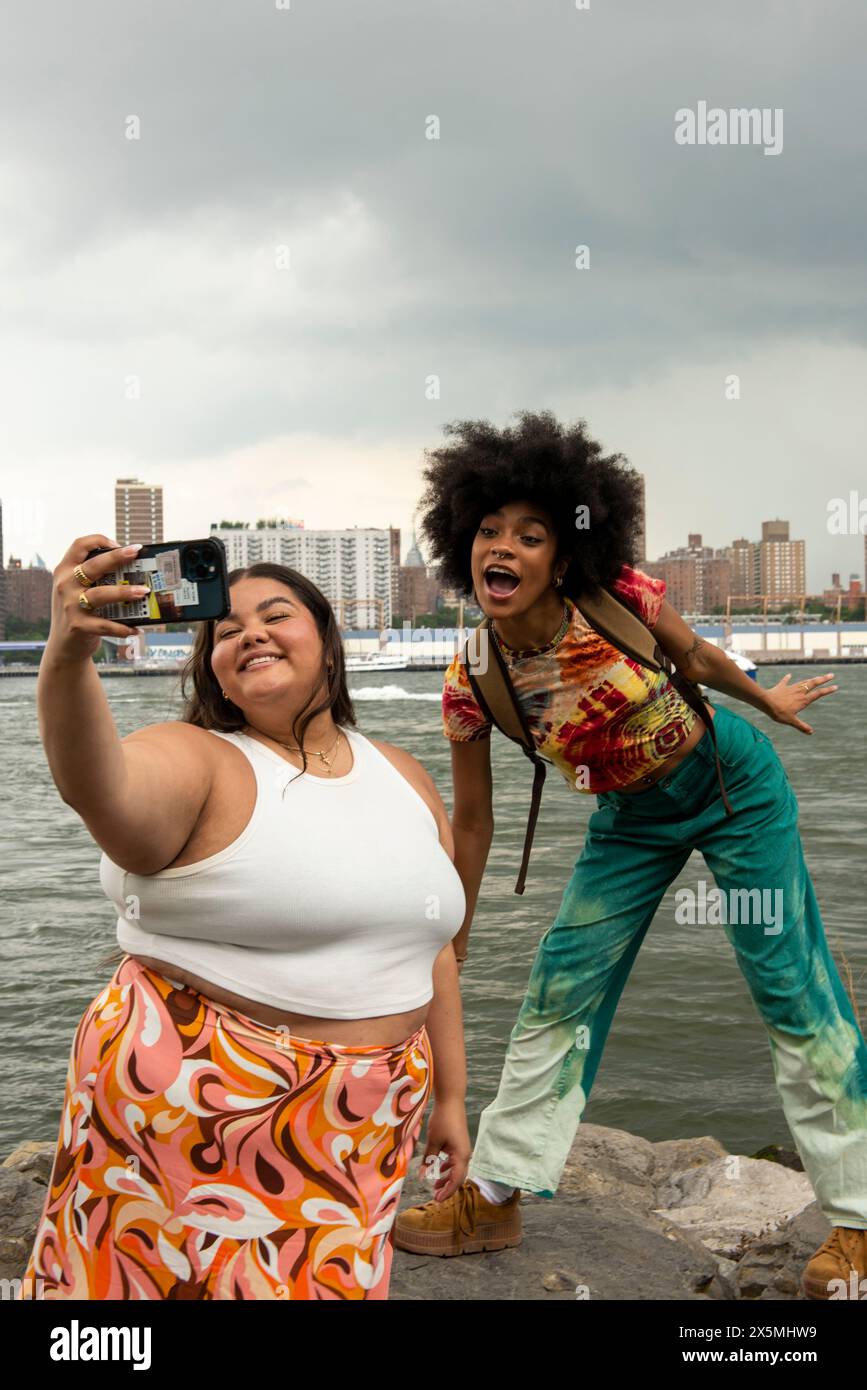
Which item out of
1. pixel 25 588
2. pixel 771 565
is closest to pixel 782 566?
pixel 771 565

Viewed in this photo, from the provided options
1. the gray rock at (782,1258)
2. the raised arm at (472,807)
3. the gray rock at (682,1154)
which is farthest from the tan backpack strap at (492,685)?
the gray rock at (682,1154)

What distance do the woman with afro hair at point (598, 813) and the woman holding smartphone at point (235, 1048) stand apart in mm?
1228

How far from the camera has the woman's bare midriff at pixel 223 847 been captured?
213cm

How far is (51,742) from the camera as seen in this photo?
187cm

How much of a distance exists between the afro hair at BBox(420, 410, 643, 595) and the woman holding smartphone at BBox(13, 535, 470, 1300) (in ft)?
4.76

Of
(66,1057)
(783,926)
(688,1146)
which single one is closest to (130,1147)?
(783,926)

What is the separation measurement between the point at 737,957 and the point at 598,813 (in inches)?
22.2

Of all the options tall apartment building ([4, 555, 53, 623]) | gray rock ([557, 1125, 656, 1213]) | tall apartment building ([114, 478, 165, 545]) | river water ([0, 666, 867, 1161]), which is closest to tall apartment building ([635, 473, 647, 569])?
river water ([0, 666, 867, 1161])

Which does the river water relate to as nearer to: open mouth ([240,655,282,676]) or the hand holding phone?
open mouth ([240,655,282,676])

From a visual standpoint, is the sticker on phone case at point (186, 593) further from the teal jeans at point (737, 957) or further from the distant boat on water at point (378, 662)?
the distant boat on water at point (378, 662)

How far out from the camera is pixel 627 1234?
397cm

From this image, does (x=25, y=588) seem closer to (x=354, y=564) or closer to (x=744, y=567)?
(x=354, y=564)

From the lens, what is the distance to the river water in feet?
24.7
